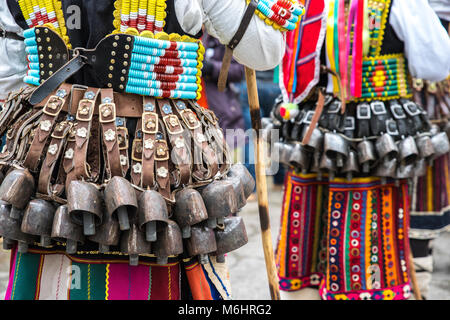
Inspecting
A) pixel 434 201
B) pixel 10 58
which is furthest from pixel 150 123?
pixel 434 201

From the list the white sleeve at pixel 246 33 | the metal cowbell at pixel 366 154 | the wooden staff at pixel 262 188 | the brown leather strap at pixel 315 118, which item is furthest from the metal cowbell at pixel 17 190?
the metal cowbell at pixel 366 154

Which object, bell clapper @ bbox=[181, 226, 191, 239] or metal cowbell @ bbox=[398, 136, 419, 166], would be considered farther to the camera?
metal cowbell @ bbox=[398, 136, 419, 166]

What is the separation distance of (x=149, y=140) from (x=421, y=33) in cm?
166

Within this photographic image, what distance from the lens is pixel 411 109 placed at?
2.68m

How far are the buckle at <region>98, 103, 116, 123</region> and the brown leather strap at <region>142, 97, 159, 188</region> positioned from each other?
0.08 meters

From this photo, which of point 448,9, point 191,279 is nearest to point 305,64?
point 448,9

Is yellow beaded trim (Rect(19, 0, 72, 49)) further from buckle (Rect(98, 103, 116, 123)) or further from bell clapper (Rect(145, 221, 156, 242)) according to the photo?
bell clapper (Rect(145, 221, 156, 242))

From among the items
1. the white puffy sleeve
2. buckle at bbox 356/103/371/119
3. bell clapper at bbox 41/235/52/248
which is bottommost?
bell clapper at bbox 41/235/52/248

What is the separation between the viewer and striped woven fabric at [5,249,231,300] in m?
1.48

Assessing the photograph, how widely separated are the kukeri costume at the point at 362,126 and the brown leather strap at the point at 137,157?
4.45ft

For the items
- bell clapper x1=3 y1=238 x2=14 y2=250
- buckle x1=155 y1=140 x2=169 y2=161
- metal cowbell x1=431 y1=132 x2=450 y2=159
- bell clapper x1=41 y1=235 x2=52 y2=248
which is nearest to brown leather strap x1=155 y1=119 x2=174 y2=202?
buckle x1=155 y1=140 x2=169 y2=161

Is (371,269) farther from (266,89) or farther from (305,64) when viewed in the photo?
(266,89)

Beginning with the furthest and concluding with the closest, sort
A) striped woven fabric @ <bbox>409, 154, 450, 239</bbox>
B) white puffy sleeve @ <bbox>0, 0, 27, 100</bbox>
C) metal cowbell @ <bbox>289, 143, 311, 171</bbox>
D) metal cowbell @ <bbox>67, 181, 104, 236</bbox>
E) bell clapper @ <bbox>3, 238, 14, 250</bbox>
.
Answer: striped woven fabric @ <bbox>409, 154, 450, 239</bbox> < metal cowbell @ <bbox>289, 143, 311, 171</bbox> < white puffy sleeve @ <bbox>0, 0, 27, 100</bbox> < bell clapper @ <bbox>3, 238, 14, 250</bbox> < metal cowbell @ <bbox>67, 181, 104, 236</bbox>

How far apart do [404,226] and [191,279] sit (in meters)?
1.63
